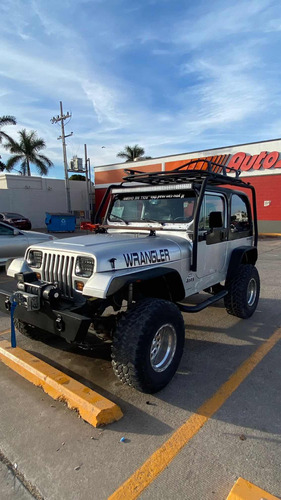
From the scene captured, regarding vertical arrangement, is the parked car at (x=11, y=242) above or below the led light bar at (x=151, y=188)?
below

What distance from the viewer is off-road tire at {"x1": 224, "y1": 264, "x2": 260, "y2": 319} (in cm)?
464

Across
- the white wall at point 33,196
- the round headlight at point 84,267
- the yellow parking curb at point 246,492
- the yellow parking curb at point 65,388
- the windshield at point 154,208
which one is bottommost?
the yellow parking curb at point 246,492

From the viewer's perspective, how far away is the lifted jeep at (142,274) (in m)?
2.71

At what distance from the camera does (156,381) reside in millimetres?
2842

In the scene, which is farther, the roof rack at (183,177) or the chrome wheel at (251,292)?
the chrome wheel at (251,292)

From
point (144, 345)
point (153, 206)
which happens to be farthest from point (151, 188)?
point (144, 345)

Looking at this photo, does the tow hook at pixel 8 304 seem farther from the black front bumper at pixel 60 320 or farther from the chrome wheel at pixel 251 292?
the chrome wheel at pixel 251 292

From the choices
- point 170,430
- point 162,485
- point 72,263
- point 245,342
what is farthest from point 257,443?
point 72,263

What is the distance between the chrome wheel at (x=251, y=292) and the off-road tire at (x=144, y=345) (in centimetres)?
241

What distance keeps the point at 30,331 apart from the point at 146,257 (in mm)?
1807

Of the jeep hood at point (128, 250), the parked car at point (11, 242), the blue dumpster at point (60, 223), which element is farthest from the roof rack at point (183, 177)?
the blue dumpster at point (60, 223)

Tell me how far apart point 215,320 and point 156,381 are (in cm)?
225

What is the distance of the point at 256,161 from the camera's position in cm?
2239

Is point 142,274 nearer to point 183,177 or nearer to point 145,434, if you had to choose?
point 145,434
